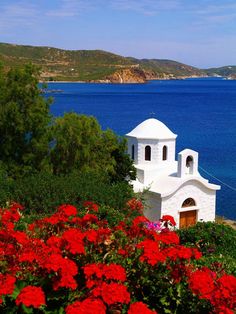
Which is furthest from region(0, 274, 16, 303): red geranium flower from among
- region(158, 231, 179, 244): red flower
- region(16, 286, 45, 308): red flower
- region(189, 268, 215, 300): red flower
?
region(158, 231, 179, 244): red flower

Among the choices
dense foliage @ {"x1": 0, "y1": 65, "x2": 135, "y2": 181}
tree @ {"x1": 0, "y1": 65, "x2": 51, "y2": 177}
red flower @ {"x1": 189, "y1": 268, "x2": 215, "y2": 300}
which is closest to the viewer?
red flower @ {"x1": 189, "y1": 268, "x2": 215, "y2": 300}

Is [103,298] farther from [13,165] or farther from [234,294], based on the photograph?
[13,165]

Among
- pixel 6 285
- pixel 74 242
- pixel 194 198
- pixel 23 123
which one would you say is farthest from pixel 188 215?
pixel 6 285

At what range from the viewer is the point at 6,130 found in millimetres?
23391

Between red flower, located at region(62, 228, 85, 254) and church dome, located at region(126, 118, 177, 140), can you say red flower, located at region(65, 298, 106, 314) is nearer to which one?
red flower, located at region(62, 228, 85, 254)

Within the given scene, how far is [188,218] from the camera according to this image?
75.0ft

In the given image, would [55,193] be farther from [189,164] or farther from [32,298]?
[32,298]

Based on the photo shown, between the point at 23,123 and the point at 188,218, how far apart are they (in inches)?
383

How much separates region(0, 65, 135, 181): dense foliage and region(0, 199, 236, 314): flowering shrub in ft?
53.4

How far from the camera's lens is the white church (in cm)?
2192

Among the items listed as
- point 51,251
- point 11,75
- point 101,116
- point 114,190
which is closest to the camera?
point 51,251

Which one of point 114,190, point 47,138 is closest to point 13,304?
point 114,190

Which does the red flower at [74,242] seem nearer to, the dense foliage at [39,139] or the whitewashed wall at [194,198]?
the whitewashed wall at [194,198]

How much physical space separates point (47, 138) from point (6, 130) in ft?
7.09
